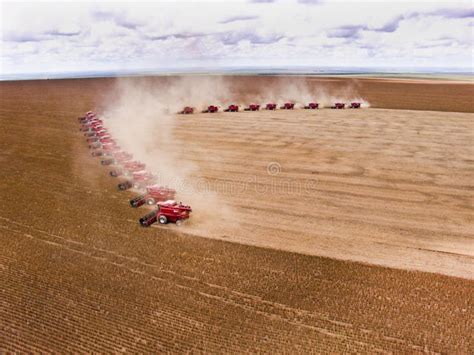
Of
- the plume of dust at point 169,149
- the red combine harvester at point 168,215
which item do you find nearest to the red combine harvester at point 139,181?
the plume of dust at point 169,149

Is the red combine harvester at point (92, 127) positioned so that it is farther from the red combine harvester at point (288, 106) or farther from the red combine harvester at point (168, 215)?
the red combine harvester at point (288, 106)

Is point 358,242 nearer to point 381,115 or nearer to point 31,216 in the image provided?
point 31,216

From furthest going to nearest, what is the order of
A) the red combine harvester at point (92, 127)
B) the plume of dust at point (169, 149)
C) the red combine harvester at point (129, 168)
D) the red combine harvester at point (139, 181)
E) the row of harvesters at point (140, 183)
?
the red combine harvester at point (92, 127)
the red combine harvester at point (129, 168)
the red combine harvester at point (139, 181)
the plume of dust at point (169, 149)
the row of harvesters at point (140, 183)

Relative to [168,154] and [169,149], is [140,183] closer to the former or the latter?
[168,154]

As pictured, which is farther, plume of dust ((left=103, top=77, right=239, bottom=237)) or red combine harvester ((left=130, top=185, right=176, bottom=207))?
red combine harvester ((left=130, top=185, right=176, bottom=207))

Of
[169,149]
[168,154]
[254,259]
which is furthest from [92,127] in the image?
[254,259]

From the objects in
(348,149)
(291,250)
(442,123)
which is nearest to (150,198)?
(291,250)

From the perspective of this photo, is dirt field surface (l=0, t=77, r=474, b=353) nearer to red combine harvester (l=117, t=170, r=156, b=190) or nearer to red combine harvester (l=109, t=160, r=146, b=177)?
red combine harvester (l=117, t=170, r=156, b=190)

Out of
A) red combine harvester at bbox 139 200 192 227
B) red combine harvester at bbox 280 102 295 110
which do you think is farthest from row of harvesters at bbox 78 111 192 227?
red combine harvester at bbox 280 102 295 110
